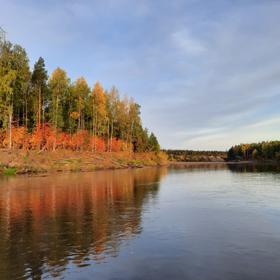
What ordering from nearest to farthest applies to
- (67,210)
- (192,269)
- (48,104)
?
(192,269) → (67,210) → (48,104)

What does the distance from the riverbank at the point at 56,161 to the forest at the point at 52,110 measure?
469 centimetres

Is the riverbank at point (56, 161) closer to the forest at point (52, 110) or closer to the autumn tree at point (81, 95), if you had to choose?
the forest at point (52, 110)

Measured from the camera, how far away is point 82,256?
13.2 m

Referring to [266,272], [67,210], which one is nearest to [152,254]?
[266,272]

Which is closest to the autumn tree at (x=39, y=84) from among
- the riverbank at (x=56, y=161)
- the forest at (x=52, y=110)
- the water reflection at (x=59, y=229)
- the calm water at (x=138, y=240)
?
the forest at (x=52, y=110)

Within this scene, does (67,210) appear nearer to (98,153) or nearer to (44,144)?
(44,144)

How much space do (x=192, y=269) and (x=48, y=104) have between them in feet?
291

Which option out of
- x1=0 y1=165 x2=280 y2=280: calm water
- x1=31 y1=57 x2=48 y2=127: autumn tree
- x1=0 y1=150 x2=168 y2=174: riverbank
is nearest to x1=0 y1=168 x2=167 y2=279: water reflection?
x1=0 y1=165 x2=280 y2=280: calm water

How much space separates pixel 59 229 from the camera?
1778 centimetres

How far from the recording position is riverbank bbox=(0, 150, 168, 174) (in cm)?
6062

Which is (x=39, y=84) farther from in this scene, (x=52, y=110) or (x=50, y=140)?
(x=50, y=140)

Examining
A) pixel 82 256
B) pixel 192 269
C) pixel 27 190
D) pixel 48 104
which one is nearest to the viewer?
pixel 192 269

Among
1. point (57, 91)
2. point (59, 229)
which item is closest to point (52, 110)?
point (57, 91)

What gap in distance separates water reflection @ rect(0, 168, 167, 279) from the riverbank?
31440mm
